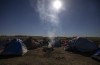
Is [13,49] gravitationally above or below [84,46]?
below

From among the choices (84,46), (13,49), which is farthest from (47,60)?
(84,46)

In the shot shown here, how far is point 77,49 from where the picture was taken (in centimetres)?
2362

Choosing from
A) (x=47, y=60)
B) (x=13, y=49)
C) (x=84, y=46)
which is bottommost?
(x=47, y=60)

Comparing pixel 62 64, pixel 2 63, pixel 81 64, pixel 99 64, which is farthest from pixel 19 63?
pixel 99 64

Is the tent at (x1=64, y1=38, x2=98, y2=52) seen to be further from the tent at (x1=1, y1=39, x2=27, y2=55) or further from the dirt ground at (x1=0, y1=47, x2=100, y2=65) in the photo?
the tent at (x1=1, y1=39, x2=27, y2=55)

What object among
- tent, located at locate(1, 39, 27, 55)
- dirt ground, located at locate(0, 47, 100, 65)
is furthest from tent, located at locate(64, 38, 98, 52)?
tent, located at locate(1, 39, 27, 55)

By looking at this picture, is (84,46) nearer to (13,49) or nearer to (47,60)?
(47,60)

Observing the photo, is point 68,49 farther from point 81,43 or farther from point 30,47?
point 30,47

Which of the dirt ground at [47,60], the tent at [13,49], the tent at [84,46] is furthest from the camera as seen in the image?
the tent at [84,46]

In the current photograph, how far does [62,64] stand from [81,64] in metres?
1.86

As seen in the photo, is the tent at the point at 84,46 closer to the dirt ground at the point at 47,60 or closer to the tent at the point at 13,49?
the dirt ground at the point at 47,60

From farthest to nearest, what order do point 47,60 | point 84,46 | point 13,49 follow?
point 84,46
point 13,49
point 47,60

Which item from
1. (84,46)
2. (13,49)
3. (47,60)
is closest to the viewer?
(47,60)

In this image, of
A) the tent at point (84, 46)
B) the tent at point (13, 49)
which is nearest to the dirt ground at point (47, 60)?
the tent at point (13, 49)
